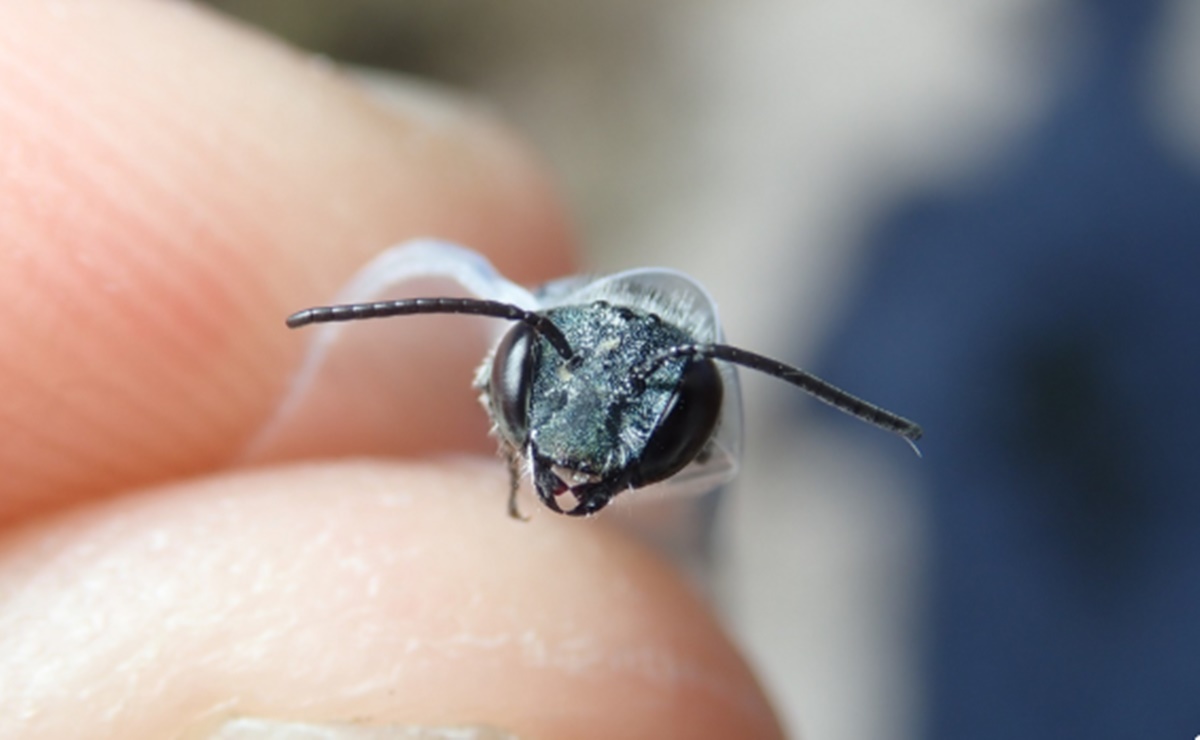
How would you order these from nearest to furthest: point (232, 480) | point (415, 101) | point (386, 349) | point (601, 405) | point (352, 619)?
point (601, 405) → point (352, 619) → point (232, 480) → point (386, 349) → point (415, 101)

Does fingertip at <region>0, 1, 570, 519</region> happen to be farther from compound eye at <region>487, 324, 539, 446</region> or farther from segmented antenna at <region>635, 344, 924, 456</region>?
segmented antenna at <region>635, 344, 924, 456</region>

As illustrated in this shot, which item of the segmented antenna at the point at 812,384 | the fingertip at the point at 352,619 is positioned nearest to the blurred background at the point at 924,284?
the fingertip at the point at 352,619

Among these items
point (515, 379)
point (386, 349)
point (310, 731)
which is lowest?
point (310, 731)

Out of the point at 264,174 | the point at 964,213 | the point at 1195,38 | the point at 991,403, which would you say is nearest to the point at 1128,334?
the point at 991,403

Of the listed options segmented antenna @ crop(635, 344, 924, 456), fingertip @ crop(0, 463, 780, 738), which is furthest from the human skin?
segmented antenna @ crop(635, 344, 924, 456)

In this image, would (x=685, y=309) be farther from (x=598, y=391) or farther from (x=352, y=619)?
(x=352, y=619)

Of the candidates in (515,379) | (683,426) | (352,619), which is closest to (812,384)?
(683,426)

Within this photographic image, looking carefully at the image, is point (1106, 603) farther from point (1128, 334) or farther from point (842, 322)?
point (842, 322)
